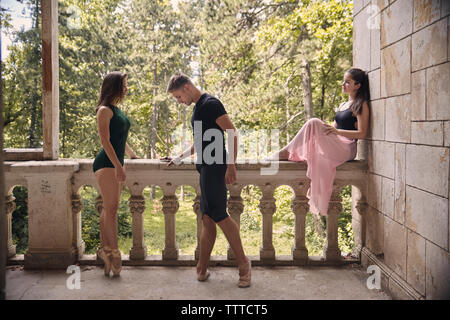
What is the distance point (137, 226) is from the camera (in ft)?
10.1

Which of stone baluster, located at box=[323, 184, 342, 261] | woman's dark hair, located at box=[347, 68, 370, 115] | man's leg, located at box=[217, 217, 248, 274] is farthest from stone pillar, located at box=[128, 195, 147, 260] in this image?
woman's dark hair, located at box=[347, 68, 370, 115]

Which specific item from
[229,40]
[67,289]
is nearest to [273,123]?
[229,40]

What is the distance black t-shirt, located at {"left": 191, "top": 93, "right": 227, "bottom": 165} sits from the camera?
2482mm

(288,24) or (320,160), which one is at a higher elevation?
(288,24)

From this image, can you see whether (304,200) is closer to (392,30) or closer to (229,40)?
(392,30)

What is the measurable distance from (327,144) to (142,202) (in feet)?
5.54

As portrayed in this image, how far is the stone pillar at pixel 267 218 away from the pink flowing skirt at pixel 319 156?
1.08 ft

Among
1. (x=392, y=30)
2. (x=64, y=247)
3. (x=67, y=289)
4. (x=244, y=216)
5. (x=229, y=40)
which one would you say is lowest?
(x=244, y=216)

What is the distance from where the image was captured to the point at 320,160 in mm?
2910

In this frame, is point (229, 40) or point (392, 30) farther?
point (229, 40)

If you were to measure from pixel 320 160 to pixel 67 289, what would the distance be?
224cm

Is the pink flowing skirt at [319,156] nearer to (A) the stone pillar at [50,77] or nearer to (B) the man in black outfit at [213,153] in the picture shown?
(B) the man in black outfit at [213,153]
